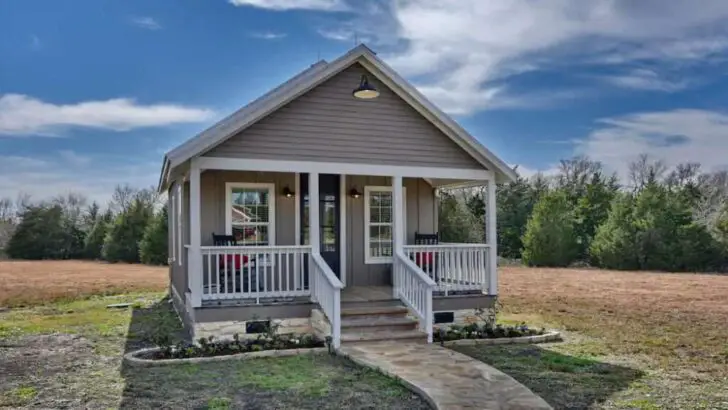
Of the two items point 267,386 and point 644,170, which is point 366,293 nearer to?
point 267,386

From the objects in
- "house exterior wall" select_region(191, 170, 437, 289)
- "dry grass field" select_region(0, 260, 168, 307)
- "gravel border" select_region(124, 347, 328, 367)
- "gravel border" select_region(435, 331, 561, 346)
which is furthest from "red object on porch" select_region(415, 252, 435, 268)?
"dry grass field" select_region(0, 260, 168, 307)

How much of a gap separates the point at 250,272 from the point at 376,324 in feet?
7.20

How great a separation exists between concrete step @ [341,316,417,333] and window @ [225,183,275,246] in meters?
2.55

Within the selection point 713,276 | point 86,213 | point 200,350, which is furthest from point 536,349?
point 86,213

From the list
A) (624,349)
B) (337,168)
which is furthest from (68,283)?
(624,349)

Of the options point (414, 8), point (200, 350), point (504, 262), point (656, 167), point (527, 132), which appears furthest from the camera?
point (656, 167)

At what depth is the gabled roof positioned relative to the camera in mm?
8781

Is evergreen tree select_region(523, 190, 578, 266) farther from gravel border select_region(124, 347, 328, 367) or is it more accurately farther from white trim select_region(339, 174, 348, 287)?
gravel border select_region(124, 347, 328, 367)

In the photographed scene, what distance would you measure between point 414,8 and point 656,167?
3350 centimetres

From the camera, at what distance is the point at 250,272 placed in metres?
9.46

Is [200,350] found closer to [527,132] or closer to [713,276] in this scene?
[713,276]

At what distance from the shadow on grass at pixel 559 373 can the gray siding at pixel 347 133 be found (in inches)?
136

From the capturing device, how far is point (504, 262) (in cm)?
2948

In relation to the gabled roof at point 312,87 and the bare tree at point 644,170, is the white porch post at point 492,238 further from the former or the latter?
the bare tree at point 644,170
